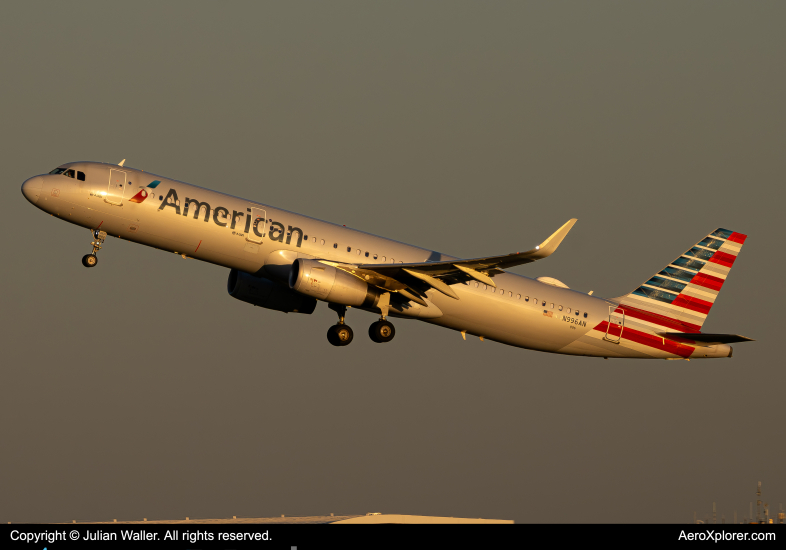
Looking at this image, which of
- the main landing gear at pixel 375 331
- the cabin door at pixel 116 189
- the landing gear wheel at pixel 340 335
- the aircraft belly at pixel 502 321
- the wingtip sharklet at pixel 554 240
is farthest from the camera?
the landing gear wheel at pixel 340 335

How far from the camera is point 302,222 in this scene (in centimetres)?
4397

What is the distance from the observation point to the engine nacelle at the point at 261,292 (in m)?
47.9

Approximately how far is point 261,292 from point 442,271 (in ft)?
31.8

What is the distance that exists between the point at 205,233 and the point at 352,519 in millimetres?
22635

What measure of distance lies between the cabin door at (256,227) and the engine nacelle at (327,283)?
1.93 m

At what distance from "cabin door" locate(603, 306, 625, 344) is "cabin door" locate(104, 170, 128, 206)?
75.7 ft

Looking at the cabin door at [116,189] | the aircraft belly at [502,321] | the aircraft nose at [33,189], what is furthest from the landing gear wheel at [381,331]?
the aircraft nose at [33,189]

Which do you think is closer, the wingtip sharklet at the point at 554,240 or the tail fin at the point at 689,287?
the wingtip sharklet at the point at 554,240

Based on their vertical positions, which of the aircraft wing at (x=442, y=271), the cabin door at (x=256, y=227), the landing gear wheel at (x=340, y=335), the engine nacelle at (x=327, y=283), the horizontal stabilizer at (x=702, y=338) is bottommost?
the landing gear wheel at (x=340, y=335)

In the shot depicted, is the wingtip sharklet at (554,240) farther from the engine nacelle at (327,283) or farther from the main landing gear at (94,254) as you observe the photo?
the main landing gear at (94,254)

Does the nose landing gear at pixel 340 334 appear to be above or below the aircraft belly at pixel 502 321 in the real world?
below
